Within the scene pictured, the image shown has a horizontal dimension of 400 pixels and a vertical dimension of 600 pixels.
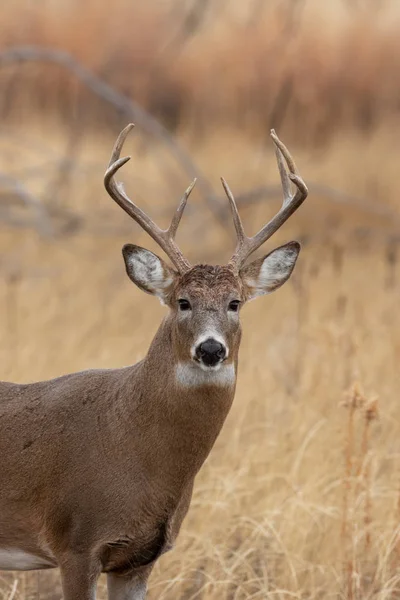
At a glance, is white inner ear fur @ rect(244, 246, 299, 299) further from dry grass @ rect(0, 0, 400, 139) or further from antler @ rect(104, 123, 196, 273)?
dry grass @ rect(0, 0, 400, 139)

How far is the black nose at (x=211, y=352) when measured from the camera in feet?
14.5

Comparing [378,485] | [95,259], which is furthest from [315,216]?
[378,485]

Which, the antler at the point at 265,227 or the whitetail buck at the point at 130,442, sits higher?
the antler at the point at 265,227

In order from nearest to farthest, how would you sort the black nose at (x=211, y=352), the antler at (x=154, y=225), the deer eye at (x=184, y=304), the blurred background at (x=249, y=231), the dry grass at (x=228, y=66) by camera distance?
1. the black nose at (x=211, y=352)
2. the deer eye at (x=184, y=304)
3. the antler at (x=154, y=225)
4. the blurred background at (x=249, y=231)
5. the dry grass at (x=228, y=66)

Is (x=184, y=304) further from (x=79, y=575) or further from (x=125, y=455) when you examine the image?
(x=79, y=575)

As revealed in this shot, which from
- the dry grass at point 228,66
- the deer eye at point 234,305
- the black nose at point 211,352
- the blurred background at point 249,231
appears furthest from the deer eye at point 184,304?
the dry grass at point 228,66

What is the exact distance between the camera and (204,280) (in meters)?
4.73

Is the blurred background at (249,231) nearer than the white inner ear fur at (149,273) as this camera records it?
No

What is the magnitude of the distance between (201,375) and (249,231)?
7.58m

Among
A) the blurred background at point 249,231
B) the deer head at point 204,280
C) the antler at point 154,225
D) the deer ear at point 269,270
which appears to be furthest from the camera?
the blurred background at point 249,231

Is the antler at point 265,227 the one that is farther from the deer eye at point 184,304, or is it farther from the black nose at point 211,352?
the black nose at point 211,352

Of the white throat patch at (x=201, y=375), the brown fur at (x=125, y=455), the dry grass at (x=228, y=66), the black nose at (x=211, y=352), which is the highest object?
the dry grass at (x=228, y=66)

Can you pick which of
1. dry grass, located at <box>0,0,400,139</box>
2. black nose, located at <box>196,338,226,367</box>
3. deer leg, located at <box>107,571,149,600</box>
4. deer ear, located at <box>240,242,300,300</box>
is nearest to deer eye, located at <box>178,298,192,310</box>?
black nose, located at <box>196,338,226,367</box>

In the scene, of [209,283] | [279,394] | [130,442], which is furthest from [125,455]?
[279,394]
